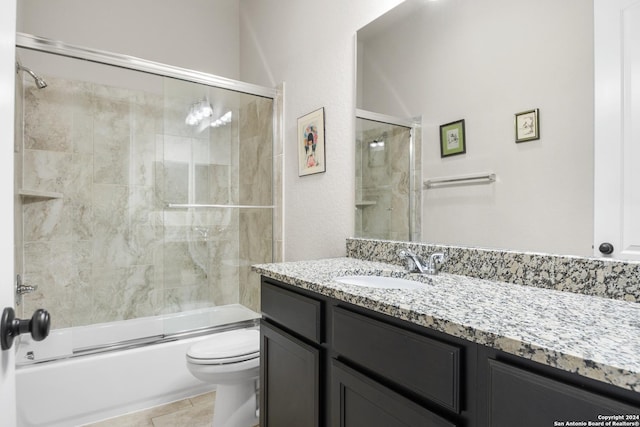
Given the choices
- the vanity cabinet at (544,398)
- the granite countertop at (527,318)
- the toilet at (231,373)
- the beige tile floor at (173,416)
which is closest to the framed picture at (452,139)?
the granite countertop at (527,318)

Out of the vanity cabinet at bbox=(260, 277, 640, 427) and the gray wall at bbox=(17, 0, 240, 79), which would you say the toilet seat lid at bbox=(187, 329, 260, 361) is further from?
the gray wall at bbox=(17, 0, 240, 79)

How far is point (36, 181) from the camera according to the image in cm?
238

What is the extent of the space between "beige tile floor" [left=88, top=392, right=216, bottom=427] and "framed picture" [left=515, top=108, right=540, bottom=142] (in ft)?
6.58

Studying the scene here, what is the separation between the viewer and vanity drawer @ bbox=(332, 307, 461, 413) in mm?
741

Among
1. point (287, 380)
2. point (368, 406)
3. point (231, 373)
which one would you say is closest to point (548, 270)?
point (368, 406)

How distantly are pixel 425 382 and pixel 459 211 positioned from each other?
78 centimetres

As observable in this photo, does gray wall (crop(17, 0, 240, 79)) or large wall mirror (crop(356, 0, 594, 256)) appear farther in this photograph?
gray wall (crop(17, 0, 240, 79))

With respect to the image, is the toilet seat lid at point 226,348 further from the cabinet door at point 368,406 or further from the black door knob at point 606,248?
the black door knob at point 606,248

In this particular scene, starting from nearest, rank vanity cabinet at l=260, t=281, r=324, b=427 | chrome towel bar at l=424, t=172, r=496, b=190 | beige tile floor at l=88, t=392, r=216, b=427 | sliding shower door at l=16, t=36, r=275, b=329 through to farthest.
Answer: vanity cabinet at l=260, t=281, r=324, b=427 < chrome towel bar at l=424, t=172, r=496, b=190 < beige tile floor at l=88, t=392, r=216, b=427 < sliding shower door at l=16, t=36, r=275, b=329

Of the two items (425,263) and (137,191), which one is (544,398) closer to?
(425,263)

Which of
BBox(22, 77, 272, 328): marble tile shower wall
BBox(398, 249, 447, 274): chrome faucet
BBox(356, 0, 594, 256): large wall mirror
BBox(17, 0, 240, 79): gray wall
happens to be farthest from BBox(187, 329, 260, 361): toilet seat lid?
BBox(17, 0, 240, 79): gray wall

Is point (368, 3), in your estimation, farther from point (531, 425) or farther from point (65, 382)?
point (65, 382)

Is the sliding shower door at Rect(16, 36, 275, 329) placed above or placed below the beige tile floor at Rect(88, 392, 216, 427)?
above

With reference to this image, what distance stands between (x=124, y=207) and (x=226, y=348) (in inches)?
60.0
